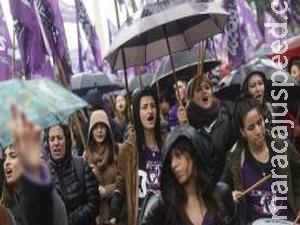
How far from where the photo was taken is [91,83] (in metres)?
11.3

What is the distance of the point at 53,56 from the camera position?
6.88 meters

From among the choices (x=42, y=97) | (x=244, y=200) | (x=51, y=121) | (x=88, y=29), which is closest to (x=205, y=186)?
(x=244, y=200)

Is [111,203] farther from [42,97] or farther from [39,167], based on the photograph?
[39,167]

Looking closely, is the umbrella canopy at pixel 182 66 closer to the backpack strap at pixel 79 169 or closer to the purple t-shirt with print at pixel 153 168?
the purple t-shirt with print at pixel 153 168

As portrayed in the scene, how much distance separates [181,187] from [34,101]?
4.67 feet

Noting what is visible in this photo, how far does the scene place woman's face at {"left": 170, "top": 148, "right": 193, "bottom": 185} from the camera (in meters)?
3.97

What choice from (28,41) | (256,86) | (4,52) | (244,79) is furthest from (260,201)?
A: (4,52)

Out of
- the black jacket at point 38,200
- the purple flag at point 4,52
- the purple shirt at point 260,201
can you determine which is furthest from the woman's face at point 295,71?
the black jacket at point 38,200

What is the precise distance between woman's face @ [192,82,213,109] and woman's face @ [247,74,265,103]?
0.50 metres

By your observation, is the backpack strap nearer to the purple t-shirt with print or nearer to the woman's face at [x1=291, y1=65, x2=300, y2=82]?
the purple t-shirt with print

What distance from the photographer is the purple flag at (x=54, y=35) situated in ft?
22.7

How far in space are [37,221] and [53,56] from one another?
447 centimetres

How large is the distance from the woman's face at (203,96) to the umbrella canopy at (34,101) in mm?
2830

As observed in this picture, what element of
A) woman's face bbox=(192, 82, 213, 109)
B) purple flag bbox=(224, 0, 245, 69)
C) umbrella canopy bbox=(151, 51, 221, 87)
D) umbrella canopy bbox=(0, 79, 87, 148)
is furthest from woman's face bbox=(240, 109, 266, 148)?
purple flag bbox=(224, 0, 245, 69)
